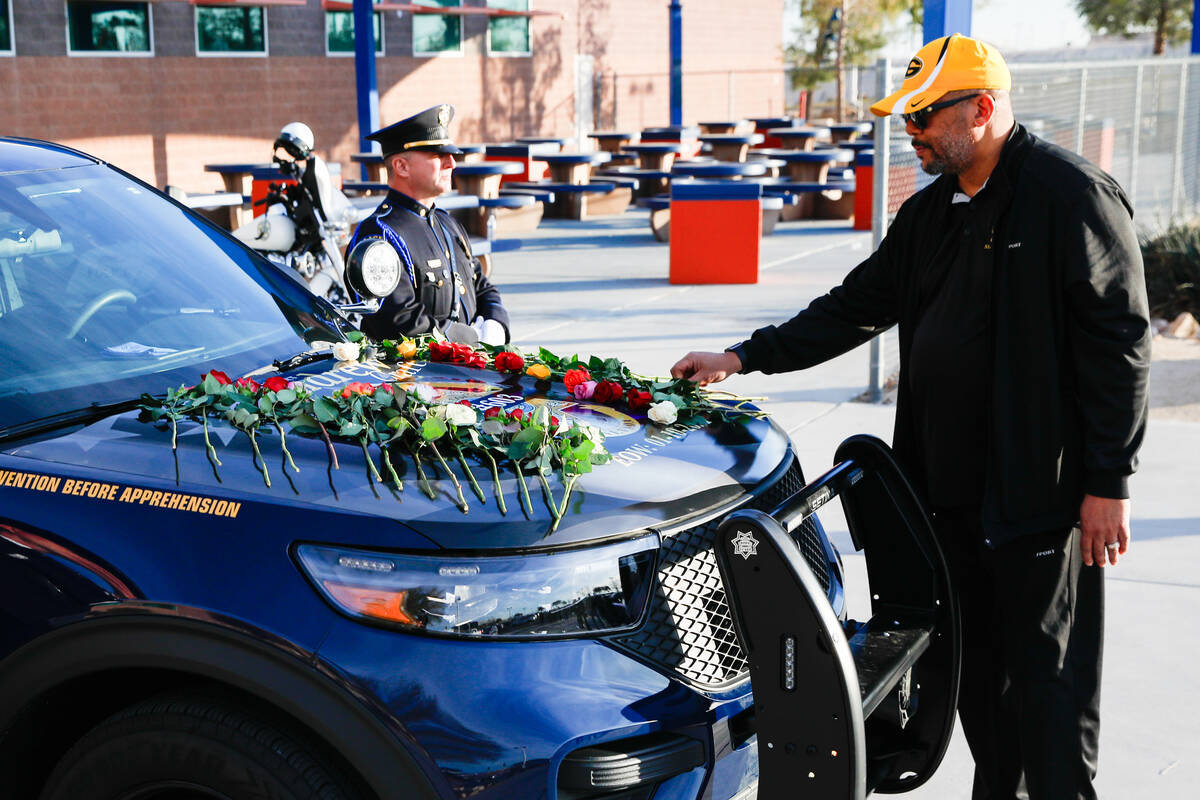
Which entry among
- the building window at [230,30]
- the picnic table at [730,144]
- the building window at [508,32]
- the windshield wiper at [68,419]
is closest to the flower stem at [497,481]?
the windshield wiper at [68,419]

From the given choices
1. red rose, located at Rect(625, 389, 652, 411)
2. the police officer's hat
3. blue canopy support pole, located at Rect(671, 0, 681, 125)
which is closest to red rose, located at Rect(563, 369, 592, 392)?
red rose, located at Rect(625, 389, 652, 411)

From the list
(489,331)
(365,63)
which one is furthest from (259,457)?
(365,63)

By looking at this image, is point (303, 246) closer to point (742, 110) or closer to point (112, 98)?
point (112, 98)

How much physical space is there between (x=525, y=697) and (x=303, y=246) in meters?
7.31

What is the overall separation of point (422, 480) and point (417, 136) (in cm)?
235

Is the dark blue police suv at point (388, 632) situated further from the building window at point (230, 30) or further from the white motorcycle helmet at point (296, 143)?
the building window at point (230, 30)

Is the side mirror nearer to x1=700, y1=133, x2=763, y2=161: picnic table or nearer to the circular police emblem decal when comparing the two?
the circular police emblem decal

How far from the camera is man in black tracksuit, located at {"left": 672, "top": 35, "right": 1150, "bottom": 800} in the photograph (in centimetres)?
277

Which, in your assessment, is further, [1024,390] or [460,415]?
[1024,390]

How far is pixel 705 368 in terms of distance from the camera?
344cm

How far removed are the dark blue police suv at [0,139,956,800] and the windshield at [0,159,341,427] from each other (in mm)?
96

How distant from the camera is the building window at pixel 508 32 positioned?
84.8 feet

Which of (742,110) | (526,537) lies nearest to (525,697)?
(526,537)

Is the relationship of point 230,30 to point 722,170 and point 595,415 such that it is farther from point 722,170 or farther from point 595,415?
point 595,415
